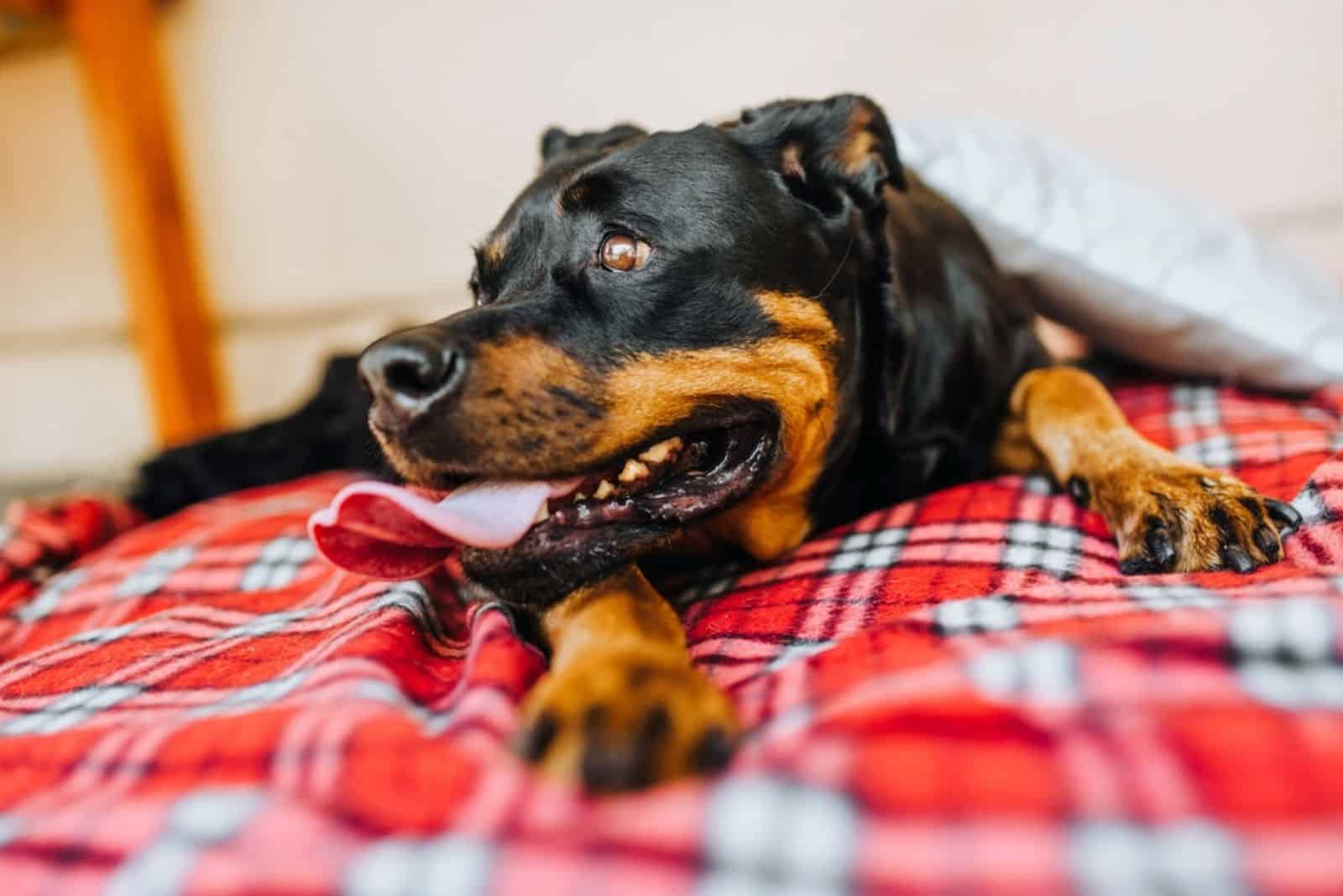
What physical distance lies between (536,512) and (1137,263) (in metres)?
1.35

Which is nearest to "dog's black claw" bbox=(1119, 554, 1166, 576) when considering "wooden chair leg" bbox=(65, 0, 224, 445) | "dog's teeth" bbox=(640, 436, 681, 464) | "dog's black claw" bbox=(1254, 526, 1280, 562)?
"dog's black claw" bbox=(1254, 526, 1280, 562)

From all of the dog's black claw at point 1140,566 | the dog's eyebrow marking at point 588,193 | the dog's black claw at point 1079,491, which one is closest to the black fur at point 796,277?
the dog's eyebrow marking at point 588,193

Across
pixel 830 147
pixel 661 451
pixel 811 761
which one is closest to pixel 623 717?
pixel 811 761

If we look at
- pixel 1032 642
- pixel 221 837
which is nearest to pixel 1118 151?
pixel 1032 642

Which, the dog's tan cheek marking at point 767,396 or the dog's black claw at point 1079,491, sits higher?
the dog's tan cheek marking at point 767,396

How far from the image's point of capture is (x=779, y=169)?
59.7 inches

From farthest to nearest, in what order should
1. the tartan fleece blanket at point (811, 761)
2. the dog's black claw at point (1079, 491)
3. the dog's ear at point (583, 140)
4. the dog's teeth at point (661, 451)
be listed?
the dog's ear at point (583, 140) < the dog's black claw at point (1079, 491) < the dog's teeth at point (661, 451) < the tartan fleece blanket at point (811, 761)

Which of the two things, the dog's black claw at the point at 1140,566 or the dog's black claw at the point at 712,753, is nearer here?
the dog's black claw at the point at 712,753

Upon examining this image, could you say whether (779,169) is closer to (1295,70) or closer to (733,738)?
(733,738)

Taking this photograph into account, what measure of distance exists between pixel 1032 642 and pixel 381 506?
2.51 ft

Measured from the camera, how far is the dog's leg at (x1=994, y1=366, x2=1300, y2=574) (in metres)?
1.17

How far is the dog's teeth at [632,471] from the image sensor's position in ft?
4.19

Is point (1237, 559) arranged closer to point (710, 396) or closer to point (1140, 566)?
point (1140, 566)

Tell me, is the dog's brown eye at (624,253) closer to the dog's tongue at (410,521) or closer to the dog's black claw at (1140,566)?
the dog's tongue at (410,521)
